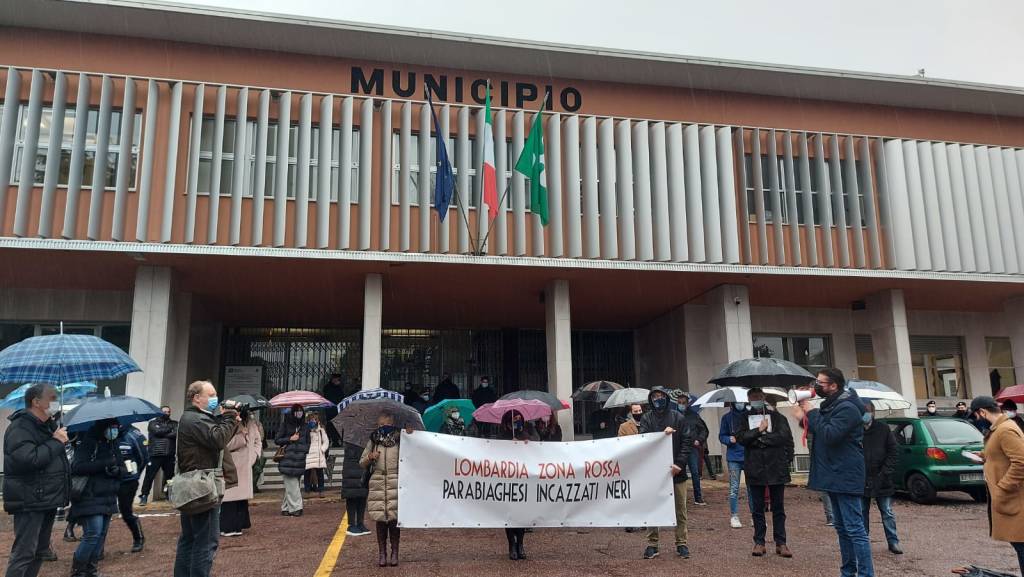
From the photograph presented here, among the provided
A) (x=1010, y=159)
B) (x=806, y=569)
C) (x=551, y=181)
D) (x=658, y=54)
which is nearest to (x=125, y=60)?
(x=551, y=181)

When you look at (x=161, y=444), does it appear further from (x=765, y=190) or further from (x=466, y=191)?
(x=765, y=190)

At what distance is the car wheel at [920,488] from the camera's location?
10828mm

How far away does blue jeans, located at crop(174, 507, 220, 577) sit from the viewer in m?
5.34

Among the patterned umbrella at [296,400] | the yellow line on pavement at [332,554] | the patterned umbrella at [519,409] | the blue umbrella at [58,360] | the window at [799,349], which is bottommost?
the yellow line on pavement at [332,554]

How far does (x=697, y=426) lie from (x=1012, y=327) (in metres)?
12.3

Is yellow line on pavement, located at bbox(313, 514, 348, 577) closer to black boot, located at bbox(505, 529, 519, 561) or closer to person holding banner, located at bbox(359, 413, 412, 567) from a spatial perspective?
person holding banner, located at bbox(359, 413, 412, 567)

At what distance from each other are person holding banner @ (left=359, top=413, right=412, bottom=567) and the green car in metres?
7.59

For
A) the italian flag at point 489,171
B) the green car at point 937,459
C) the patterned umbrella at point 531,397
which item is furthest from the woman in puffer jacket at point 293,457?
the green car at point 937,459

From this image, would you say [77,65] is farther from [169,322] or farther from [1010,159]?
[1010,159]

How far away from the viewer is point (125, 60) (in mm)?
14086

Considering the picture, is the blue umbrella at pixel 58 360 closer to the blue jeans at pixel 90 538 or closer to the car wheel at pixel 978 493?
the blue jeans at pixel 90 538

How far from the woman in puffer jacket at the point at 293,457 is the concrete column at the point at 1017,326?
690 inches

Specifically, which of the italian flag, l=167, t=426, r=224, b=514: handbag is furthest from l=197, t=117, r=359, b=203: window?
l=167, t=426, r=224, b=514: handbag

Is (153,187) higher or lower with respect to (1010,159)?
lower
